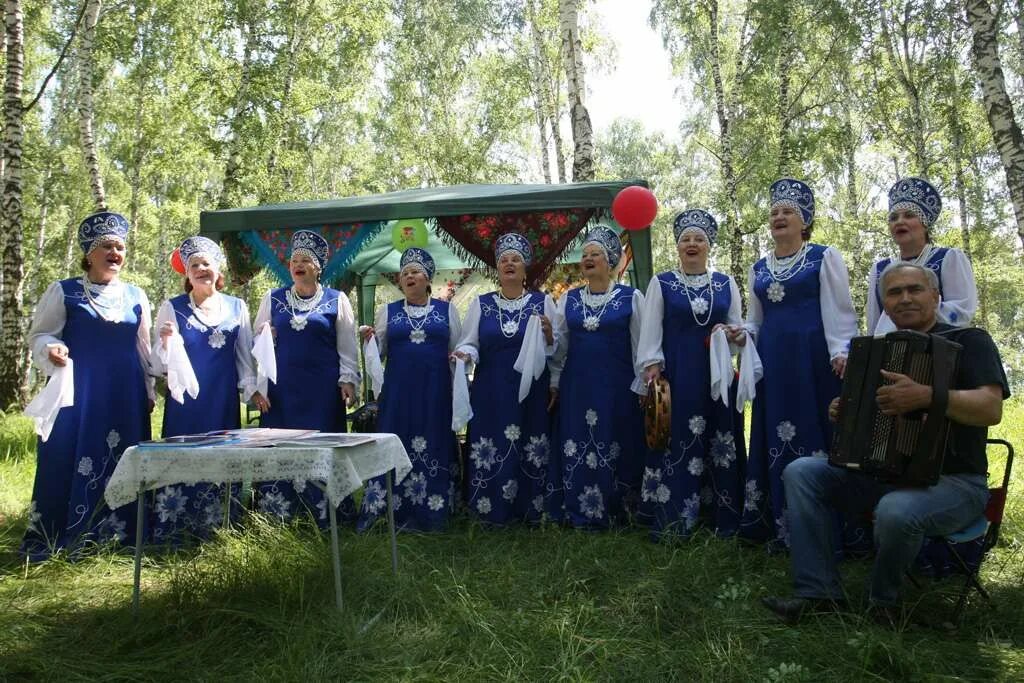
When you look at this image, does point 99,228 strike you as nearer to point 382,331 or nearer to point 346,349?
point 346,349

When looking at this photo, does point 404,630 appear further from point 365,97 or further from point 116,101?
point 365,97

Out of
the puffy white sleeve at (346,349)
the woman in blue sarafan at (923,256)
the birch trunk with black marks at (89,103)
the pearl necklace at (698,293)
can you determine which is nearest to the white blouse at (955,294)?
the woman in blue sarafan at (923,256)

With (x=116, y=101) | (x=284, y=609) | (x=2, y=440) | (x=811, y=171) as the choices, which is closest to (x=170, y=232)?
(x=116, y=101)

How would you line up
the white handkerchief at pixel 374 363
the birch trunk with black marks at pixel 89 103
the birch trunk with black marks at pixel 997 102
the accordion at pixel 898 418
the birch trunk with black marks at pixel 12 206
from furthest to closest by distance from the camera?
the birch trunk with black marks at pixel 89 103, the birch trunk with black marks at pixel 12 206, the birch trunk with black marks at pixel 997 102, the white handkerchief at pixel 374 363, the accordion at pixel 898 418

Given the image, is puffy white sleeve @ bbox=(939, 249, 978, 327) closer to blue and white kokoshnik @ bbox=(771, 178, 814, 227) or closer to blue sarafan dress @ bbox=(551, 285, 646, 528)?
blue and white kokoshnik @ bbox=(771, 178, 814, 227)

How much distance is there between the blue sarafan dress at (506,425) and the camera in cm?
447

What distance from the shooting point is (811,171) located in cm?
1591

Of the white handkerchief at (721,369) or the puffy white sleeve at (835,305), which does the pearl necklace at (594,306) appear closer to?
the white handkerchief at (721,369)

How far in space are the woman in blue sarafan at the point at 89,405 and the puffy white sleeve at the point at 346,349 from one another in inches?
44.6

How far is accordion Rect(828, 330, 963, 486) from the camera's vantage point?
8.54 ft

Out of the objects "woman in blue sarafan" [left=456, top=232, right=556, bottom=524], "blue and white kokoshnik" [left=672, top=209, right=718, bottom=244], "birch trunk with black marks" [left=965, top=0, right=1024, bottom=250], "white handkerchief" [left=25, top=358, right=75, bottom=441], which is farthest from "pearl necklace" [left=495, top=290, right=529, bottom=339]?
"birch trunk with black marks" [left=965, top=0, right=1024, bottom=250]

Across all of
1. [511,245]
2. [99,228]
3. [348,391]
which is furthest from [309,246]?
[511,245]

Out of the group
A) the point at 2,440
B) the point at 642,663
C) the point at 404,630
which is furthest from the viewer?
the point at 2,440

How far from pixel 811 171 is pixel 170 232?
15.4 m
